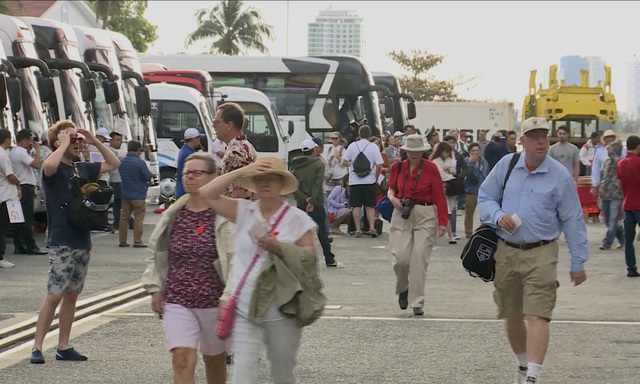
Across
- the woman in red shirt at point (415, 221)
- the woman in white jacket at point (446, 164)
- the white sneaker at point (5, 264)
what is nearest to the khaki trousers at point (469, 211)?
the woman in white jacket at point (446, 164)

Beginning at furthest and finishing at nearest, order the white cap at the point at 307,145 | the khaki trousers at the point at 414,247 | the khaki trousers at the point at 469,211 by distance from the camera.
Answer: the khaki trousers at the point at 469,211
the white cap at the point at 307,145
the khaki trousers at the point at 414,247

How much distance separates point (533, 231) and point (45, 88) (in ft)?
48.7

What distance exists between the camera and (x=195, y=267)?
7773 millimetres

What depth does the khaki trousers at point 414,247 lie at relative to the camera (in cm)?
1340

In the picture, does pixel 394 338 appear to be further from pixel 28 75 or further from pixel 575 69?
pixel 575 69

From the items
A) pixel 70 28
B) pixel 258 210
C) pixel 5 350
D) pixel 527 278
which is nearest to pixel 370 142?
pixel 70 28

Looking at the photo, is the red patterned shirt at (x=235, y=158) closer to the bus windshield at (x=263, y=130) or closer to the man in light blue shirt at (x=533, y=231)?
the man in light blue shirt at (x=533, y=231)

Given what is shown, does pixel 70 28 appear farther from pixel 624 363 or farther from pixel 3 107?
pixel 624 363

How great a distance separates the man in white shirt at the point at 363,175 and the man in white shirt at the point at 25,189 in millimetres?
5480

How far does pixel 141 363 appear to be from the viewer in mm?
10453

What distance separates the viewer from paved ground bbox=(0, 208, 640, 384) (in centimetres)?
1005

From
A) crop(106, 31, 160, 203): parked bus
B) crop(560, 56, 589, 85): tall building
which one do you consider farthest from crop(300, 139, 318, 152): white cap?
crop(560, 56, 589, 85): tall building

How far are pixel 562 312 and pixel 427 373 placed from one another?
411 cm

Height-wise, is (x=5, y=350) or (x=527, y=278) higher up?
(x=527, y=278)
